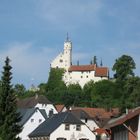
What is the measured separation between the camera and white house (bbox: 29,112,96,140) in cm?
9075

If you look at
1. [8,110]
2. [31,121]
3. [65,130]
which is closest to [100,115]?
[31,121]

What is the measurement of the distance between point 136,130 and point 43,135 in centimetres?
4453

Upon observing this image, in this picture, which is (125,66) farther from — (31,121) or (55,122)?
(55,122)

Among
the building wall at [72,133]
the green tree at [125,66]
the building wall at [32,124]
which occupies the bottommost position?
the building wall at [72,133]

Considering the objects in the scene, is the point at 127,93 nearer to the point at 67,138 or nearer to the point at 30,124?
the point at 30,124

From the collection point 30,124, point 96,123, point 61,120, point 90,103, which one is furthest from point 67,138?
point 90,103

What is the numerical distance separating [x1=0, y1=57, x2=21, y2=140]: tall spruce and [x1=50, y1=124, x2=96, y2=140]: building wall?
29267mm

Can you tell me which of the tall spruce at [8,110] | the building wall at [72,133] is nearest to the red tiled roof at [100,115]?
the building wall at [72,133]

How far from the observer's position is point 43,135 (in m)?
91.8

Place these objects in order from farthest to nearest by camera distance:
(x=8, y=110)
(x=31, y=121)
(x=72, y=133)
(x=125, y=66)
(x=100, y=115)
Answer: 1. (x=125, y=66)
2. (x=100, y=115)
3. (x=31, y=121)
4. (x=72, y=133)
5. (x=8, y=110)

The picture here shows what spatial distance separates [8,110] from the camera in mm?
60812

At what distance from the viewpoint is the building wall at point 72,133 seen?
9081 centimetres

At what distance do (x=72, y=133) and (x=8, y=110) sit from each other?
3319 cm

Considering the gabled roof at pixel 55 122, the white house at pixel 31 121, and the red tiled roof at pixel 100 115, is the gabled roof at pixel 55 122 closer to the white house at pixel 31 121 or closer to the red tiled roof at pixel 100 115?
the white house at pixel 31 121
